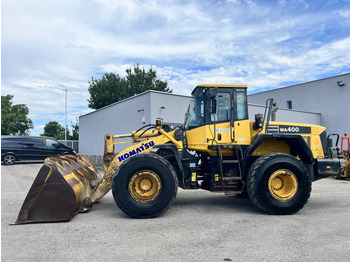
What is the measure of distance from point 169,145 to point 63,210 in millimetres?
2455

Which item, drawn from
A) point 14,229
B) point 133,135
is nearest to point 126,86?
point 133,135

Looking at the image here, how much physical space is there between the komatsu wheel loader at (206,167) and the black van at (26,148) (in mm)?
12959

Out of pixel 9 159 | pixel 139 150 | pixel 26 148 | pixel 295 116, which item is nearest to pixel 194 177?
pixel 139 150

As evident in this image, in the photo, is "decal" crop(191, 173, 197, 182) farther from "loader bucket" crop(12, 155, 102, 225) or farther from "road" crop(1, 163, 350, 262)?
"loader bucket" crop(12, 155, 102, 225)

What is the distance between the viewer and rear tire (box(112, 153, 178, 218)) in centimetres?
598

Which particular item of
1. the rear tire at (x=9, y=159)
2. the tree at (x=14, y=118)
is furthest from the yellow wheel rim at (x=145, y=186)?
the tree at (x=14, y=118)

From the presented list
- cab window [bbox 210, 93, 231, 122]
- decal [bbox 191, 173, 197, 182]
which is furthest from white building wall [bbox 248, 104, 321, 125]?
decal [bbox 191, 173, 197, 182]

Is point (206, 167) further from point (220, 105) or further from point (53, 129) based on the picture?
point (53, 129)

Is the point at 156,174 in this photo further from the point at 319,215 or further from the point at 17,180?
the point at 17,180

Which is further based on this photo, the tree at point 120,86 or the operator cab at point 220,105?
the tree at point 120,86

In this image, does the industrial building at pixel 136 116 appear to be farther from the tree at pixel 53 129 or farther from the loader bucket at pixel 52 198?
the tree at pixel 53 129

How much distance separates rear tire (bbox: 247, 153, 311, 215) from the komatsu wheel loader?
0.02 metres

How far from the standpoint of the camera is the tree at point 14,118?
39.2 m

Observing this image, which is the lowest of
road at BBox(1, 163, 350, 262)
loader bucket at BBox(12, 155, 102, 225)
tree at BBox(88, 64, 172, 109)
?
road at BBox(1, 163, 350, 262)
